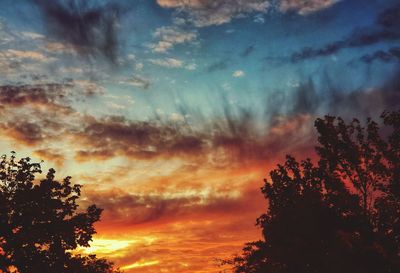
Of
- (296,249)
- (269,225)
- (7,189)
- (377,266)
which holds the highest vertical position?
(7,189)

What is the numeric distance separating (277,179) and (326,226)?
379 inches

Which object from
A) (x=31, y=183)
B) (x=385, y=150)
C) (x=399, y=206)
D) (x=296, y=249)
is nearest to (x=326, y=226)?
(x=296, y=249)

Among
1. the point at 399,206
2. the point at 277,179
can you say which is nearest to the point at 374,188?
the point at 399,206

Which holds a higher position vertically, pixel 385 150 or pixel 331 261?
pixel 385 150

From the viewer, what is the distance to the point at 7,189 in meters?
32.8

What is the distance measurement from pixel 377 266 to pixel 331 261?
360 cm

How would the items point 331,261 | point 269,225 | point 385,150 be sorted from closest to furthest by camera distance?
point 331,261, point 385,150, point 269,225

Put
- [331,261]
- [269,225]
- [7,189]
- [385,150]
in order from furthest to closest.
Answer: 1. [269,225]
2. [385,150]
3. [331,261]
4. [7,189]

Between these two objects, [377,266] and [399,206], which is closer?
[377,266]

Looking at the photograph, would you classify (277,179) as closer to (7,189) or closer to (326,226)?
(326,226)

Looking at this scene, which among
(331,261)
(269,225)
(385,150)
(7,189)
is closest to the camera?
(7,189)

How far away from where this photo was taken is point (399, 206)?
1415 inches

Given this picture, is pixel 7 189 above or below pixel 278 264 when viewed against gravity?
above

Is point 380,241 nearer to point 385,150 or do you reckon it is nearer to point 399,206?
point 399,206
